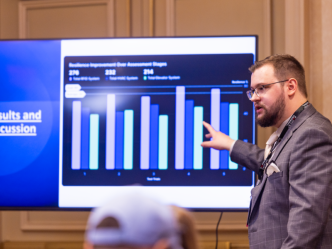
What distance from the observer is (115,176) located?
2.52 m

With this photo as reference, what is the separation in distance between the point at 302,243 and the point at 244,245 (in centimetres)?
148

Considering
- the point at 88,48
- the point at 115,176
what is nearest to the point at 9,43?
the point at 88,48

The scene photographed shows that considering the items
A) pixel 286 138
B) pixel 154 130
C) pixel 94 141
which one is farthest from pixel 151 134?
pixel 286 138

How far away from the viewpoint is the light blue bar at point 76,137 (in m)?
2.54

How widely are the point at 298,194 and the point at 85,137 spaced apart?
157 cm

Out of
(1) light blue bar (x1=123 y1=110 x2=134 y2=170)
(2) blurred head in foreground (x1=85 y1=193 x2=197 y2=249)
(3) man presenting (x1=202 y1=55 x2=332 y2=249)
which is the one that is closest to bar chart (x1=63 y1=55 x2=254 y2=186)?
(1) light blue bar (x1=123 y1=110 x2=134 y2=170)

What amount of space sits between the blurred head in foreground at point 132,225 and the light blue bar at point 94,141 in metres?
2.19

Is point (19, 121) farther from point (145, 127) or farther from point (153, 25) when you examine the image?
point (153, 25)

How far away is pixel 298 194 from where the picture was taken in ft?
4.95

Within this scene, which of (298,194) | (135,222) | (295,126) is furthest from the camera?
(295,126)

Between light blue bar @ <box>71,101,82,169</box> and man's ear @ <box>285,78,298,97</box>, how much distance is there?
58.2 inches

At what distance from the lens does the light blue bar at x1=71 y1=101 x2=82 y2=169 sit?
254cm

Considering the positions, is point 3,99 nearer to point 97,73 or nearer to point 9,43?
point 9,43

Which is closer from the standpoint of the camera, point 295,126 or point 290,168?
point 290,168
